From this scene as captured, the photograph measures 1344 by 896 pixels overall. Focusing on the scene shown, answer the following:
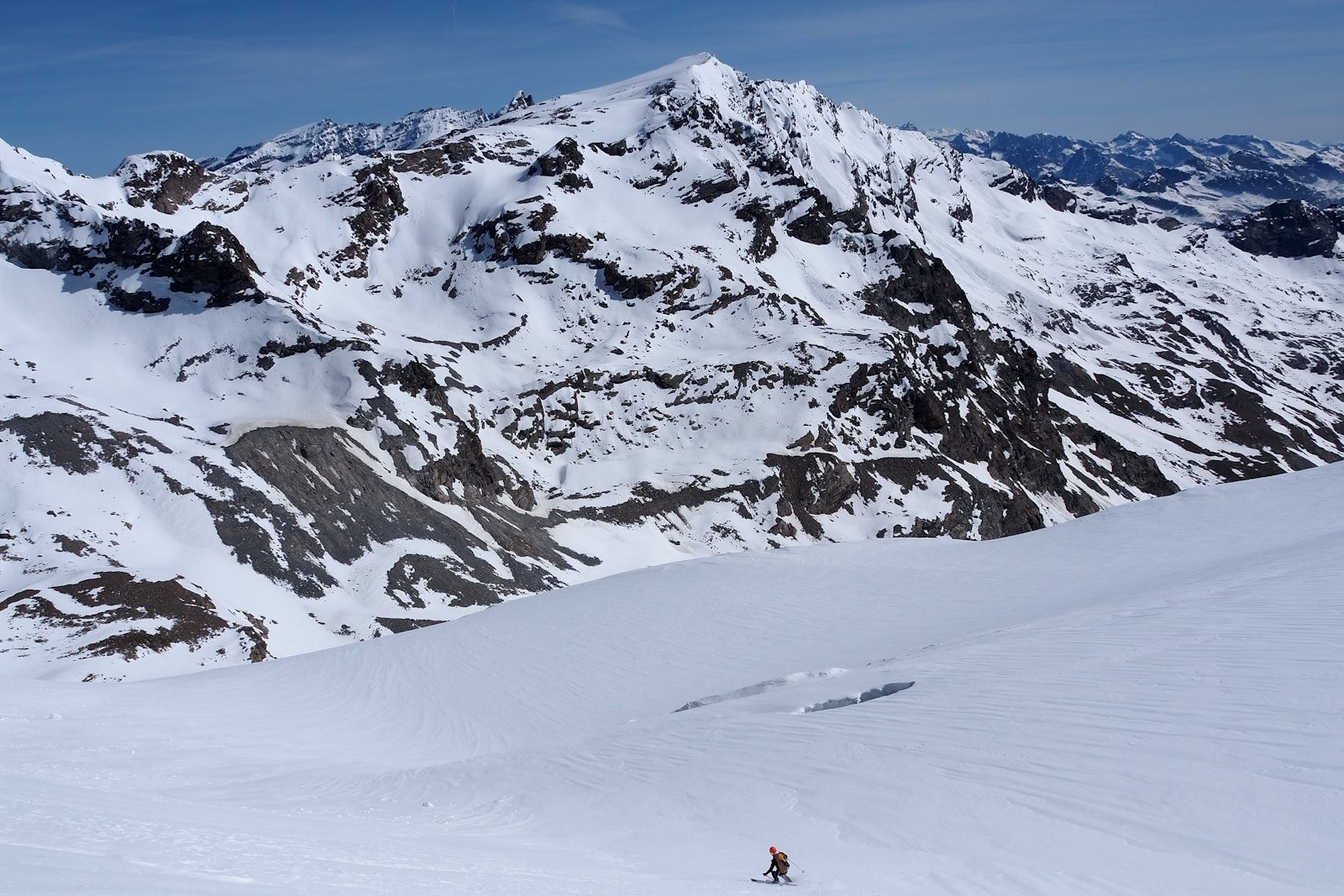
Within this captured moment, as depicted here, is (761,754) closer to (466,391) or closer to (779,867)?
(779,867)

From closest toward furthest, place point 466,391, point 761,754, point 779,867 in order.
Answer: point 779,867, point 761,754, point 466,391

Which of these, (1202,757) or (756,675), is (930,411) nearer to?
(756,675)

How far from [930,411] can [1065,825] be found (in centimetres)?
9143

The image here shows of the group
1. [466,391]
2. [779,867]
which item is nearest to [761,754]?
[779,867]

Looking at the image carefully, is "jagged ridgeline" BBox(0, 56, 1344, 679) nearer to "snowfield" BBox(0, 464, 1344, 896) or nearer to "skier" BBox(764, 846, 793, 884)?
"snowfield" BBox(0, 464, 1344, 896)

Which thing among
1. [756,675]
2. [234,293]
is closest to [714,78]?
[234,293]

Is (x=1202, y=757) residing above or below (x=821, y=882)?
above

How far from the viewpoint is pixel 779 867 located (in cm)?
1117

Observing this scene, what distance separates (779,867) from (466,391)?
3175 inches

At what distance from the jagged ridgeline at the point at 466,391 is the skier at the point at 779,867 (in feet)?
125

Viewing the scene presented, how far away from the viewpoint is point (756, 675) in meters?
23.9

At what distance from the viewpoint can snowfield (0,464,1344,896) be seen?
10.5 m

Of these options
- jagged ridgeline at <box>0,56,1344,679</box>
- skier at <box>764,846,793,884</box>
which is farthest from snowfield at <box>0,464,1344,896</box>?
jagged ridgeline at <box>0,56,1344,679</box>

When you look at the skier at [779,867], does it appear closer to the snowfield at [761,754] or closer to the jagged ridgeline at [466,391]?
the snowfield at [761,754]
